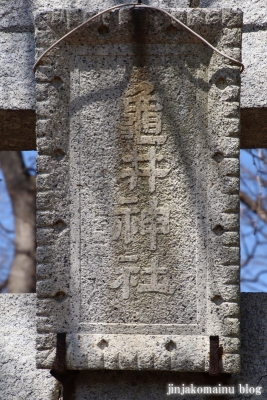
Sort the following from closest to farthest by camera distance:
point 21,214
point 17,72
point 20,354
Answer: point 20,354 → point 17,72 → point 21,214

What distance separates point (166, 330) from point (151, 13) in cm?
79

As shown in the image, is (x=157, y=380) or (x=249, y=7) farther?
(x=249, y=7)

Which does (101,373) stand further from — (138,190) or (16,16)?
(16,16)

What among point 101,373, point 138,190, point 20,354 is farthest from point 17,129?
point 101,373

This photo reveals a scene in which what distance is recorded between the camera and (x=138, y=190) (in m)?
1.66

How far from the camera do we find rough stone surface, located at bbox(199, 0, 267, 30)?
1859 millimetres

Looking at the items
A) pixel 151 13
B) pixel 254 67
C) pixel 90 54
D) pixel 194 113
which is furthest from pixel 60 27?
pixel 254 67

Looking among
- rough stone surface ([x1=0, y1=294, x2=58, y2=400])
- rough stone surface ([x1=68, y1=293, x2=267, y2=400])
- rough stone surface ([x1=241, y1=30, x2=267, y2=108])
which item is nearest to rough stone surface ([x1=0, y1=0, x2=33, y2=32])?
rough stone surface ([x1=241, y1=30, x2=267, y2=108])

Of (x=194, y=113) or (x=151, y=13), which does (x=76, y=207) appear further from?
(x=151, y=13)

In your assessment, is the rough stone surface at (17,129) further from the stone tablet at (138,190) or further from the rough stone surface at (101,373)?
the rough stone surface at (101,373)

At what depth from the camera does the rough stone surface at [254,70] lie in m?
1.82

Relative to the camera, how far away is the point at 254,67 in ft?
6.02

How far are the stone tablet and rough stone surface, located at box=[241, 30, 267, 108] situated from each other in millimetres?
175

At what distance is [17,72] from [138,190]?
1.70 ft
